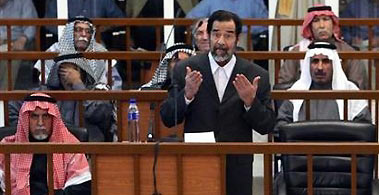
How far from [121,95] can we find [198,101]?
1.81ft

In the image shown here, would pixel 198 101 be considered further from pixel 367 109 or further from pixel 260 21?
pixel 260 21

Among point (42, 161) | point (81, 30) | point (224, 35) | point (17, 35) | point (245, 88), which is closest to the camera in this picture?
point (245, 88)

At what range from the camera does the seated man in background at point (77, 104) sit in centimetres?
707

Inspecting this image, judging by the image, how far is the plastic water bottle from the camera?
6.33 m

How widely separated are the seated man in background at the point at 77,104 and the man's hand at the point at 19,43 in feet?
8.60

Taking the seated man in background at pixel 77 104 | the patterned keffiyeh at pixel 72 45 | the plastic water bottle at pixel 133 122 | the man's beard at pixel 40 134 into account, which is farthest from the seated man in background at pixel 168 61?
the man's beard at pixel 40 134

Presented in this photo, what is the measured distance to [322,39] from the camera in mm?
8281

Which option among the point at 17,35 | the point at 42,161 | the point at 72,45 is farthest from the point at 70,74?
the point at 17,35

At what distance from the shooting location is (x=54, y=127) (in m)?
6.38

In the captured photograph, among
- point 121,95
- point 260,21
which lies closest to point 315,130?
point 121,95

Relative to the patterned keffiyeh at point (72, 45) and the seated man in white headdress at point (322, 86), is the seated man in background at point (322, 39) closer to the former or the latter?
the seated man in white headdress at point (322, 86)

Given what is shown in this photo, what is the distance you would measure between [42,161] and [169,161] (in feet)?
4.08

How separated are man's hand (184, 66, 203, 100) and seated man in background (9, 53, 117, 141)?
4.35 feet

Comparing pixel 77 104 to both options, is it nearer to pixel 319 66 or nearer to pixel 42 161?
pixel 42 161
